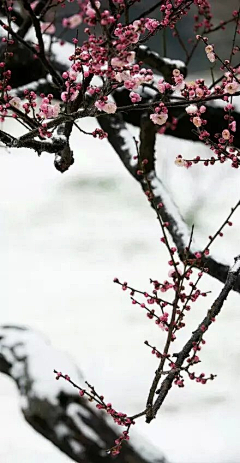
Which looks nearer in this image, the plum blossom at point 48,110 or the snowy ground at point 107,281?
the plum blossom at point 48,110

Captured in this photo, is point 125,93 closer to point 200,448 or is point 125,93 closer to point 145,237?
point 200,448

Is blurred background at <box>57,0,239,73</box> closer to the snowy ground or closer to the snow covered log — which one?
the snowy ground

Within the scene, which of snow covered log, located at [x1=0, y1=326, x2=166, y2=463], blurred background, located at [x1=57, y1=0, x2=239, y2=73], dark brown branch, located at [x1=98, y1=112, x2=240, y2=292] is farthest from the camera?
blurred background, located at [x1=57, y1=0, x2=239, y2=73]

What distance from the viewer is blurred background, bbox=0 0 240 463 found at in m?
2.42

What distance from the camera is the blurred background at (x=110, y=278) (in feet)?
7.93

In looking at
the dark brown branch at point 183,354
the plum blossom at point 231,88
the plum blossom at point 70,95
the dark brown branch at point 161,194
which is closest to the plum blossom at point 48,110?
the plum blossom at point 70,95

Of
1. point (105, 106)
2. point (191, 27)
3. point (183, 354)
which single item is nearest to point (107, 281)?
point (191, 27)

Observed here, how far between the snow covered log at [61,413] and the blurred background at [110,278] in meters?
0.43

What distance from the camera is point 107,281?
3.46 m

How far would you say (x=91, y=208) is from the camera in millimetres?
4246

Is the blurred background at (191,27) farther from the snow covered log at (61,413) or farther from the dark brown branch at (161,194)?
the snow covered log at (61,413)

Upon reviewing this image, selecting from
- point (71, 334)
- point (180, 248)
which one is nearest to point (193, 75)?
point (71, 334)

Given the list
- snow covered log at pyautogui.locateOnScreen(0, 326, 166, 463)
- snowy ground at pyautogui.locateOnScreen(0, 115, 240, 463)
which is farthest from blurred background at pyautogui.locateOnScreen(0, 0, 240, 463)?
snow covered log at pyautogui.locateOnScreen(0, 326, 166, 463)

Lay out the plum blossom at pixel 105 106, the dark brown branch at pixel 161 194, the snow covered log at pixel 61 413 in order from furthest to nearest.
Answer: the dark brown branch at pixel 161 194, the snow covered log at pixel 61 413, the plum blossom at pixel 105 106
